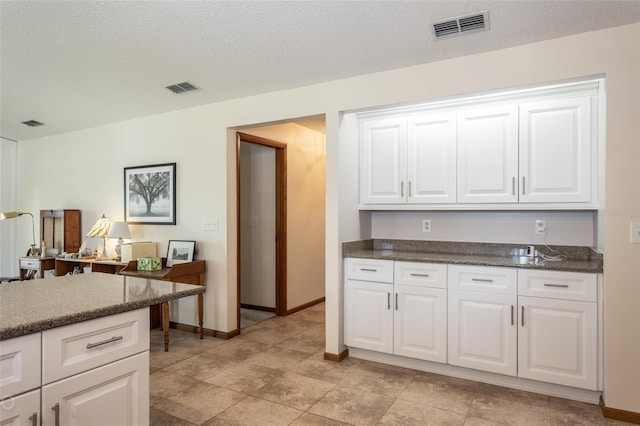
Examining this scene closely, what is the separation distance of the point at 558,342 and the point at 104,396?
264cm

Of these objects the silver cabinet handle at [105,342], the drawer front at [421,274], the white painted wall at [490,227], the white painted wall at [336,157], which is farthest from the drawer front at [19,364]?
the white painted wall at [490,227]

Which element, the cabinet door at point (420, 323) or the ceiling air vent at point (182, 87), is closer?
the cabinet door at point (420, 323)

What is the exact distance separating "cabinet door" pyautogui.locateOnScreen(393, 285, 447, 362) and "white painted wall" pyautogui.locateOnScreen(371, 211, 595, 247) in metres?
0.68

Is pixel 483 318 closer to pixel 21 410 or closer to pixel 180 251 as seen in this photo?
pixel 21 410

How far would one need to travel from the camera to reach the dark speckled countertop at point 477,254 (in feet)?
8.69

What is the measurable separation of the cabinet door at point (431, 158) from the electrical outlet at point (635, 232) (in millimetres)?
1122

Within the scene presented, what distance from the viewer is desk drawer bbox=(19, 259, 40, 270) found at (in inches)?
201

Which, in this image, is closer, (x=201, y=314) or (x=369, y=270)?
(x=369, y=270)

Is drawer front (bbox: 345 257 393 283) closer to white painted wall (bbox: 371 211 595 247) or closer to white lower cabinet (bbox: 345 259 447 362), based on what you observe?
white lower cabinet (bbox: 345 259 447 362)

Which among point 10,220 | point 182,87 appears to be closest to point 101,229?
point 182,87

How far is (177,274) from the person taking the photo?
370 cm

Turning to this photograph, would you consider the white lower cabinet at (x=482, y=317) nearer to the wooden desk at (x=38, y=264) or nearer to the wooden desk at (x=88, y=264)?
the wooden desk at (x=88, y=264)

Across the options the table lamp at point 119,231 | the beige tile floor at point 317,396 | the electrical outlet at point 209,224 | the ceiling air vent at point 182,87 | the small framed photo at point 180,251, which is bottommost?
the beige tile floor at point 317,396

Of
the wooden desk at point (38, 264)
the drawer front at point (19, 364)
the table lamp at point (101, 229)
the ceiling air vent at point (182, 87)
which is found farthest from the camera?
the wooden desk at point (38, 264)
